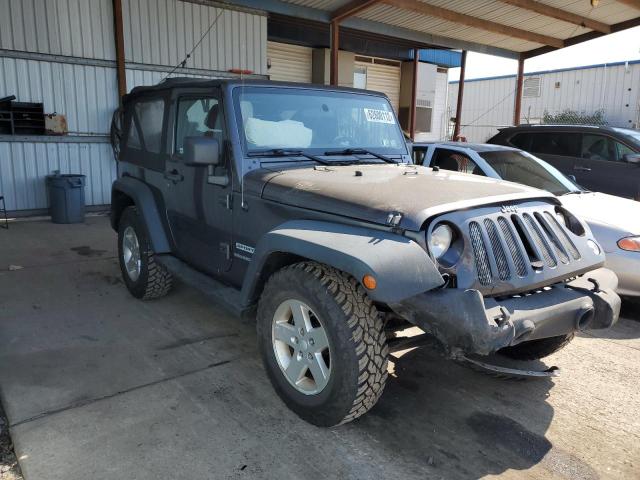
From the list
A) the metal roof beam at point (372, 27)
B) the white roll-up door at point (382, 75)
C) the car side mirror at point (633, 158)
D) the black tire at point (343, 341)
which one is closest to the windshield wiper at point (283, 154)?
the black tire at point (343, 341)

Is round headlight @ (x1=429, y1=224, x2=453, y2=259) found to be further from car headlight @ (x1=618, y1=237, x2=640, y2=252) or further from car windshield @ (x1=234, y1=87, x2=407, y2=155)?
car headlight @ (x1=618, y1=237, x2=640, y2=252)

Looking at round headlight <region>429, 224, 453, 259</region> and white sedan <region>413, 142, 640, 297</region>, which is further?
white sedan <region>413, 142, 640, 297</region>

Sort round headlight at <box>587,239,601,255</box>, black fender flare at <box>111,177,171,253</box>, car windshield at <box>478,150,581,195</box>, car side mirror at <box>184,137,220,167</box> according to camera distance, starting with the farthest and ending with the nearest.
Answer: car windshield at <box>478,150,581,195</box> → black fender flare at <box>111,177,171,253</box> → car side mirror at <box>184,137,220,167</box> → round headlight at <box>587,239,601,255</box>

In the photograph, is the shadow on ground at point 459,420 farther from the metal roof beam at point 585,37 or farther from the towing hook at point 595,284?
the metal roof beam at point 585,37

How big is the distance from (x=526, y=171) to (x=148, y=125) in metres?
4.22

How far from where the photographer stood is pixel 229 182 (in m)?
3.62

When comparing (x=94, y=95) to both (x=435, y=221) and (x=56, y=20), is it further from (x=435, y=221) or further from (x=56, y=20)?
(x=435, y=221)

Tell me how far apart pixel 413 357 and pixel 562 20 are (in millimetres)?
11379

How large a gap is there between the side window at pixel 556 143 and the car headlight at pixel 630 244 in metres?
4.09

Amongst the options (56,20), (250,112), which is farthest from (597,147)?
(56,20)

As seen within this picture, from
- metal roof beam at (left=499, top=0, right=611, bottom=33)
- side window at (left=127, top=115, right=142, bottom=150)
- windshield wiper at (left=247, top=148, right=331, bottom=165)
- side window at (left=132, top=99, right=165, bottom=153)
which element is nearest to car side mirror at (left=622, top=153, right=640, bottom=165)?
metal roof beam at (left=499, top=0, right=611, bottom=33)

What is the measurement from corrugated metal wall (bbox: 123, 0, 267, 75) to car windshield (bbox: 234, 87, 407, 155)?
285 inches

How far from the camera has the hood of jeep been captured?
274 centimetres

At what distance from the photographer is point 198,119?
13.3 feet
